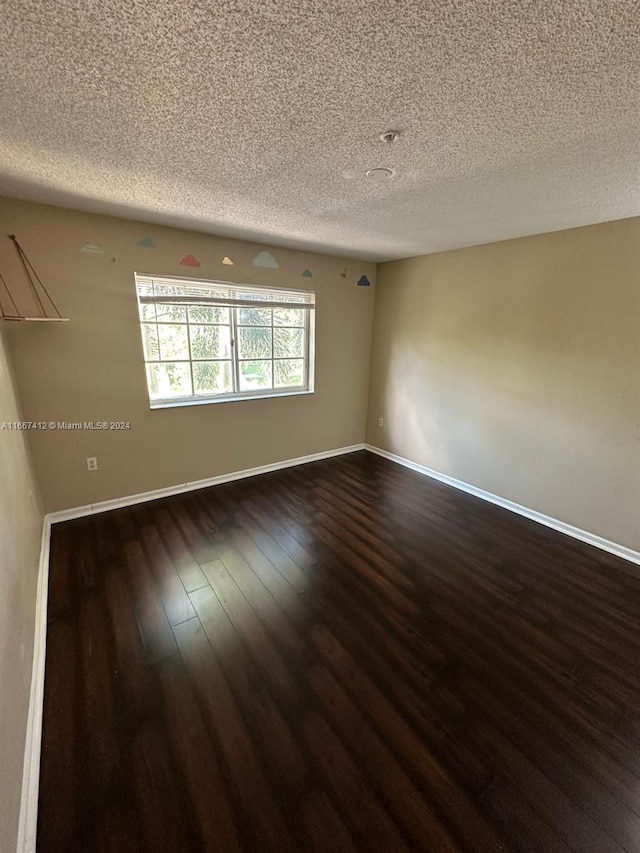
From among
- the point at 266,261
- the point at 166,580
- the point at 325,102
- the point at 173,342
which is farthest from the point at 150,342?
the point at 325,102

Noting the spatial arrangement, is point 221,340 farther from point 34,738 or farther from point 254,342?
point 34,738

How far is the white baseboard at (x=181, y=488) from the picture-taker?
2.77 meters

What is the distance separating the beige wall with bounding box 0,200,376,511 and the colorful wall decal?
0.17 feet

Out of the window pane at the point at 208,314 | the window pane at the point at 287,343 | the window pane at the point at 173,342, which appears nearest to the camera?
the window pane at the point at 173,342

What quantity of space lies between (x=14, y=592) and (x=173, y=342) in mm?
2187

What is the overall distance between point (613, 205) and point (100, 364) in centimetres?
365

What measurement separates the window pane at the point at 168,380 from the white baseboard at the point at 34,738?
5.26ft

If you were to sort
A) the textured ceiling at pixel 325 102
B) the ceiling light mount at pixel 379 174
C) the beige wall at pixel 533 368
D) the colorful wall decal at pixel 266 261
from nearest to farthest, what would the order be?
the textured ceiling at pixel 325 102 → the ceiling light mount at pixel 379 174 → the beige wall at pixel 533 368 → the colorful wall decal at pixel 266 261

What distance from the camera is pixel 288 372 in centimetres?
381

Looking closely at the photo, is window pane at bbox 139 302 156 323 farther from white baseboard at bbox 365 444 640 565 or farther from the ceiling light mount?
white baseboard at bbox 365 444 640 565

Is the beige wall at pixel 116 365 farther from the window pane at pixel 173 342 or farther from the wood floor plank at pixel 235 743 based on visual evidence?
the wood floor plank at pixel 235 743

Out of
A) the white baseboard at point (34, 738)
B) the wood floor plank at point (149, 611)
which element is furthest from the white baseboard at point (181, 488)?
the white baseboard at point (34, 738)

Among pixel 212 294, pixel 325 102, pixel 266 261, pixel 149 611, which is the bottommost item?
pixel 149 611

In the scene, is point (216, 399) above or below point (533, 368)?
below
